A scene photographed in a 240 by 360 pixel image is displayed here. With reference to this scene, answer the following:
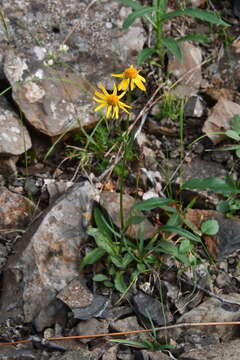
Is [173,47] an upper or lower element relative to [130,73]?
lower

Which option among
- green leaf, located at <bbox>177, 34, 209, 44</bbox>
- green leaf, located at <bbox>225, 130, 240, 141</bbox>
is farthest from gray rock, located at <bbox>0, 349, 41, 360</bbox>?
green leaf, located at <bbox>177, 34, 209, 44</bbox>

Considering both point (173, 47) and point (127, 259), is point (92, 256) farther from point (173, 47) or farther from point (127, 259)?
point (173, 47)

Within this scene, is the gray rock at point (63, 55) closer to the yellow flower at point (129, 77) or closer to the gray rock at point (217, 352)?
the yellow flower at point (129, 77)

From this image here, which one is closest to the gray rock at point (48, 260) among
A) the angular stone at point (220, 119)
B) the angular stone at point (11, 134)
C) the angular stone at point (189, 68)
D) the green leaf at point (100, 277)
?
the green leaf at point (100, 277)

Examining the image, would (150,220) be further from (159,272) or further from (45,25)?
(45,25)

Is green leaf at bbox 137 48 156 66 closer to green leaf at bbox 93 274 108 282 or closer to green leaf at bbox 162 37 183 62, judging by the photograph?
green leaf at bbox 162 37 183 62

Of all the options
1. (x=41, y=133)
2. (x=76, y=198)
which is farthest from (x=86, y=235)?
(x=41, y=133)

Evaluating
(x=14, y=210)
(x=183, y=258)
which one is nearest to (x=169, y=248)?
(x=183, y=258)
